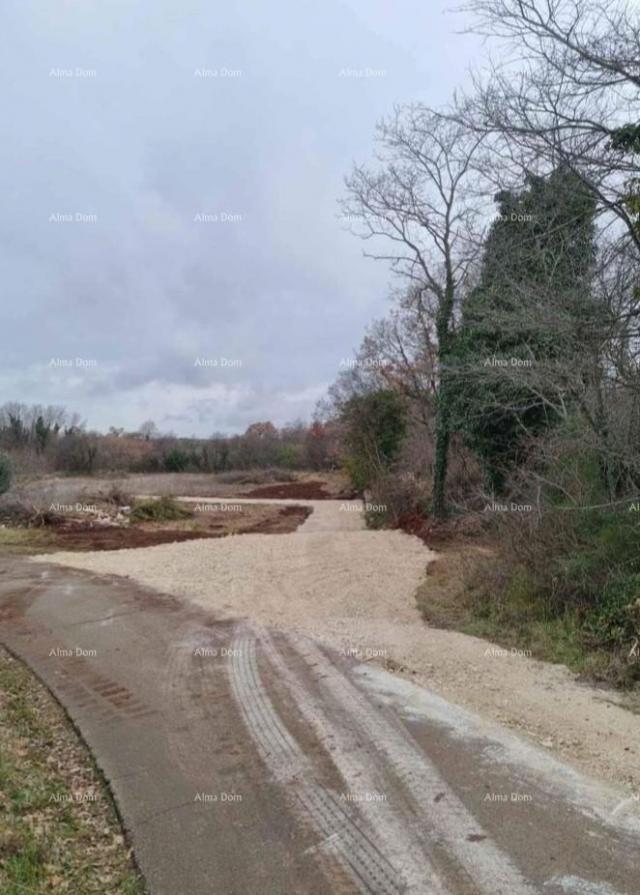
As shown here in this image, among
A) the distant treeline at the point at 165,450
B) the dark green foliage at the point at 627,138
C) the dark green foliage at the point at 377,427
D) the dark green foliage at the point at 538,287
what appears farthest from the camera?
the distant treeline at the point at 165,450

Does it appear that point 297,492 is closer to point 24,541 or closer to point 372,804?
point 24,541

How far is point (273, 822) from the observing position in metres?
3.72

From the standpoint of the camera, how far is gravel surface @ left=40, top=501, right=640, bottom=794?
5023 mm

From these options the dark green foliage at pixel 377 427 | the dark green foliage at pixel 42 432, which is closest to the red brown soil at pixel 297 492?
the dark green foliage at pixel 377 427

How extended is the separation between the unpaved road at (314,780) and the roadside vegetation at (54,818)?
130 mm

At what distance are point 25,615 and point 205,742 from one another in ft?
17.2

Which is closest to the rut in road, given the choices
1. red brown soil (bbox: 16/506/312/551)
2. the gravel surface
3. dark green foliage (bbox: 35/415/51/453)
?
the gravel surface

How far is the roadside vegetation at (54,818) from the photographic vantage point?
10.7ft

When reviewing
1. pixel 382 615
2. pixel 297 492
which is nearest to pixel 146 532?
pixel 382 615

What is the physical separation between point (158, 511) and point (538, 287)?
1725 centimetres

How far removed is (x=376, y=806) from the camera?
12.6 ft

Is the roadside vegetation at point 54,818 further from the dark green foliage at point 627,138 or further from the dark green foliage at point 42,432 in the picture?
the dark green foliage at point 42,432

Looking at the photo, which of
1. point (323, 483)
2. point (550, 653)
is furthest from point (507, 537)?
point (323, 483)

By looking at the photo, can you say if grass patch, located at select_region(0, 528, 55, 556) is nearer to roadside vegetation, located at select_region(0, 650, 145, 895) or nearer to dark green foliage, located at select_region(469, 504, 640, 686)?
roadside vegetation, located at select_region(0, 650, 145, 895)
